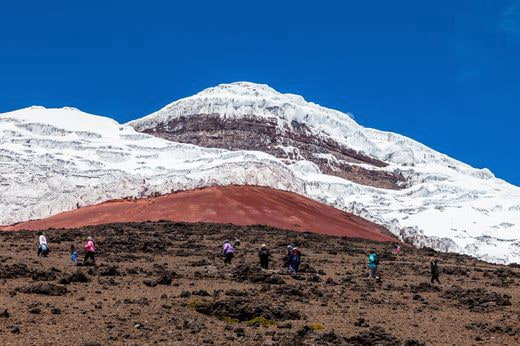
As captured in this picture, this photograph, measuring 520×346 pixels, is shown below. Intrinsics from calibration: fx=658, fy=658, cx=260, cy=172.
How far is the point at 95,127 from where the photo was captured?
154000 mm

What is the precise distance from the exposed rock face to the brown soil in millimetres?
79381

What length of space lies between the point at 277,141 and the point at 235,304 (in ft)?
514

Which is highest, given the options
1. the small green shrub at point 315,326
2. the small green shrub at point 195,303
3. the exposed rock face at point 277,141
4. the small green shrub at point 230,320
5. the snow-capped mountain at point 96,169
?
the exposed rock face at point 277,141

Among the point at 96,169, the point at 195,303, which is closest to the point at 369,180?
the point at 96,169

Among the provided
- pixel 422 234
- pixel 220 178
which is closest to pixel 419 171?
pixel 422 234

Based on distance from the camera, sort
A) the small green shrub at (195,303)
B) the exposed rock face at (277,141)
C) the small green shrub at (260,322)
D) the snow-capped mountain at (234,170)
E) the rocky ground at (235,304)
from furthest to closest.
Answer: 1. the exposed rock face at (277,141)
2. the snow-capped mountain at (234,170)
3. the small green shrub at (195,303)
4. the small green shrub at (260,322)
5. the rocky ground at (235,304)

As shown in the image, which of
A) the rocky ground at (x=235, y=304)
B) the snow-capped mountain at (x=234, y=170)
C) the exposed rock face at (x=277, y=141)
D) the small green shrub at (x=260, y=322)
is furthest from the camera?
the exposed rock face at (x=277, y=141)

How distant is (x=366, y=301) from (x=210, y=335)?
9440 millimetres

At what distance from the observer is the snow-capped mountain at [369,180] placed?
320 feet

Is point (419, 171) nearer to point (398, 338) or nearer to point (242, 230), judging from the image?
point (242, 230)

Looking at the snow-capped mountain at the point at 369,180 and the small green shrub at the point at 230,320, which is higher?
the snow-capped mountain at the point at 369,180

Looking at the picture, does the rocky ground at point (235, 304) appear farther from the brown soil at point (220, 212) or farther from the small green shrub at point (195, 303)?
the brown soil at point (220, 212)

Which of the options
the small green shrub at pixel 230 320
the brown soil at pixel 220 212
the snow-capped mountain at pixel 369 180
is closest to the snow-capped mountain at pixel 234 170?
the snow-capped mountain at pixel 369 180

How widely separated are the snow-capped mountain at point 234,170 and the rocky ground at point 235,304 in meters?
45.9
